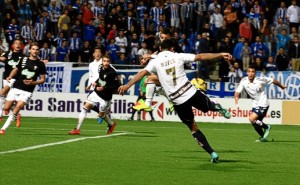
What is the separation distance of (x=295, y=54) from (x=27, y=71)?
15018 millimetres

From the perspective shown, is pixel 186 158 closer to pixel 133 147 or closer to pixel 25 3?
pixel 133 147

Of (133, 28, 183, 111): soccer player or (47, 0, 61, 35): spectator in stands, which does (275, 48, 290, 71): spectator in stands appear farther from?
(47, 0, 61, 35): spectator in stands

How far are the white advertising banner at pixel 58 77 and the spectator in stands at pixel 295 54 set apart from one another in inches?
342

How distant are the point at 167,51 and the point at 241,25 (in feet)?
66.9

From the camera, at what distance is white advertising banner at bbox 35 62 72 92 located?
108 ft

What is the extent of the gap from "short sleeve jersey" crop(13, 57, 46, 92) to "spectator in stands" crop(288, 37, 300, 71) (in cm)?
1433

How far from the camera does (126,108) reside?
106ft

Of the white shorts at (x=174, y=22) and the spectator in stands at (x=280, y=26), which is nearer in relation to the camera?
the spectator in stands at (x=280, y=26)

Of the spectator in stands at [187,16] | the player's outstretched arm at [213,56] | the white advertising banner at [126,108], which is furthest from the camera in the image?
the spectator in stands at [187,16]

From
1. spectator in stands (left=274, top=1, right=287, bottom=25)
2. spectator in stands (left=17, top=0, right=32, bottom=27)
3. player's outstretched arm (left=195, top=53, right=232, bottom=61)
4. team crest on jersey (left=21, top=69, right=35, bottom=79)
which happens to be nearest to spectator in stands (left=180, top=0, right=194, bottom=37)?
spectator in stands (left=274, top=1, right=287, bottom=25)

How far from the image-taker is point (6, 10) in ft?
123

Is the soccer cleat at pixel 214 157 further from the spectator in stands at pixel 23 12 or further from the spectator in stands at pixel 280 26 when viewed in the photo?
the spectator in stands at pixel 23 12

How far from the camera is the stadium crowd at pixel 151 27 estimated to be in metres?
34.3

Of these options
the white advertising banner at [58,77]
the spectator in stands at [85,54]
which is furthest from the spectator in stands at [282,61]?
the white advertising banner at [58,77]
